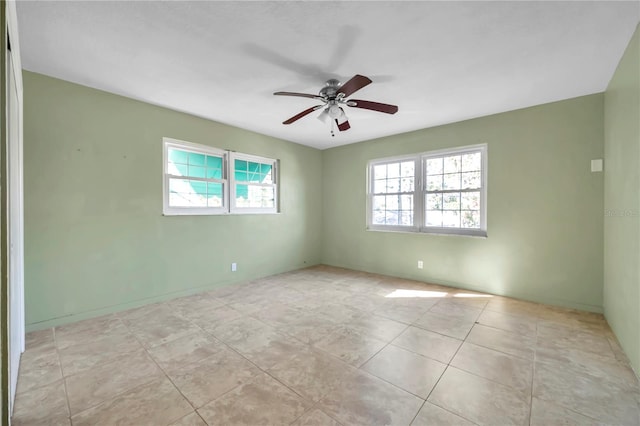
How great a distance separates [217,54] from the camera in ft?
7.58

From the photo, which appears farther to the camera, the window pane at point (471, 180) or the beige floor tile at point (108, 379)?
the window pane at point (471, 180)

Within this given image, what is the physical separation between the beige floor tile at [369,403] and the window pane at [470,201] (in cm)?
312

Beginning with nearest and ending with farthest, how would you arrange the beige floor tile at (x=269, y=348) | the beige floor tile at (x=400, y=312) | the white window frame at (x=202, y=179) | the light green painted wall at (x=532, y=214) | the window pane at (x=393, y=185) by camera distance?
the beige floor tile at (x=269, y=348), the beige floor tile at (x=400, y=312), the light green painted wall at (x=532, y=214), the white window frame at (x=202, y=179), the window pane at (x=393, y=185)

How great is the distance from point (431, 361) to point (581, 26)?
2.79m

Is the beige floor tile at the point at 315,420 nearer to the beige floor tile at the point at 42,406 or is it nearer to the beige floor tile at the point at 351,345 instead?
the beige floor tile at the point at 351,345

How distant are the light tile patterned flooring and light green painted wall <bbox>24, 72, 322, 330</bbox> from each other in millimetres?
379

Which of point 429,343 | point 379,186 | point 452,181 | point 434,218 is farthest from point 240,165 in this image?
point 429,343

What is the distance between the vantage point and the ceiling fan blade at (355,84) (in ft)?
6.91

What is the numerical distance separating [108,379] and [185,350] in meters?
0.53

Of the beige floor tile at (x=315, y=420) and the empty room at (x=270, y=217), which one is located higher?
the empty room at (x=270, y=217)

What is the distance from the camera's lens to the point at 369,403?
167cm

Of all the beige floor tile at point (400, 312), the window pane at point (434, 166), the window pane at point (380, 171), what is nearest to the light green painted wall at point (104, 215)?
the beige floor tile at point (400, 312)

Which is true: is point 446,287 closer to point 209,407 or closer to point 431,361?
point 431,361

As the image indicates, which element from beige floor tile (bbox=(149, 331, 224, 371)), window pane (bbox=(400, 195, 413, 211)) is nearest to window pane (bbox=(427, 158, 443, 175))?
window pane (bbox=(400, 195, 413, 211))
